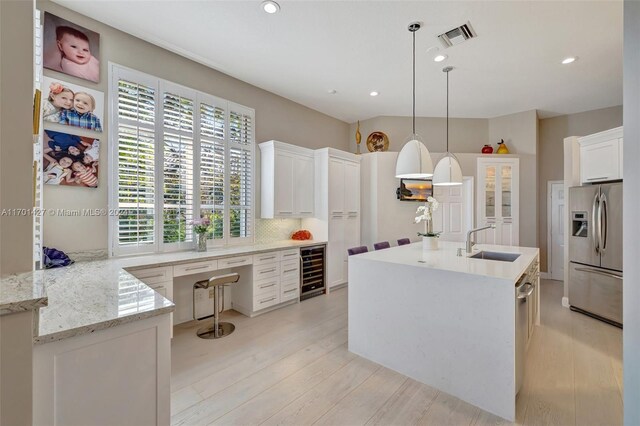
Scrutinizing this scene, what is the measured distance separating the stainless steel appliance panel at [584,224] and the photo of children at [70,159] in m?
A: 6.03

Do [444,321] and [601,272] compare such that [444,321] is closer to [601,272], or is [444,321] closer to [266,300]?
[266,300]

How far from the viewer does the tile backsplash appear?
461cm

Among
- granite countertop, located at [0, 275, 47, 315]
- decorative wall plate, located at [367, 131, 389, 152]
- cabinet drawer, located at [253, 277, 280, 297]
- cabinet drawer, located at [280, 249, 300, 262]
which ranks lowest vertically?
cabinet drawer, located at [253, 277, 280, 297]

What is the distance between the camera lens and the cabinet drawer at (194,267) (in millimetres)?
3043

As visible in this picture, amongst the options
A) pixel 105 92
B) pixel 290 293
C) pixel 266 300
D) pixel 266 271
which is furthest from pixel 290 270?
pixel 105 92

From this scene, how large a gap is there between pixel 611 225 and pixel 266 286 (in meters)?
4.50

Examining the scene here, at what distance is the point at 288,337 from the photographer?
321 centimetres

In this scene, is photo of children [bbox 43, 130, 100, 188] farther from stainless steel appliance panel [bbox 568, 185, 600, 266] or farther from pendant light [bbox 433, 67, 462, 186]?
stainless steel appliance panel [bbox 568, 185, 600, 266]

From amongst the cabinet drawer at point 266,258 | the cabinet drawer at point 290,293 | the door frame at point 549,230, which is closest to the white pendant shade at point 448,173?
the cabinet drawer at point 266,258

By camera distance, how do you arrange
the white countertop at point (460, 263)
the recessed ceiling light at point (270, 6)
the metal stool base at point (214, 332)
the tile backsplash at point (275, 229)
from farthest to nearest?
the tile backsplash at point (275, 229) < the metal stool base at point (214, 332) < the recessed ceiling light at point (270, 6) < the white countertop at point (460, 263)

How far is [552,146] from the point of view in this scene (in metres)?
5.88

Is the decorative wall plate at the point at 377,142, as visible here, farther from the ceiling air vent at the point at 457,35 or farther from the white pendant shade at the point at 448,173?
the ceiling air vent at the point at 457,35

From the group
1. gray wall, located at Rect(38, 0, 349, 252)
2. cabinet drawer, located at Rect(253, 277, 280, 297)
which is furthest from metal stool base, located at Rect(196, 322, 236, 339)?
gray wall, located at Rect(38, 0, 349, 252)

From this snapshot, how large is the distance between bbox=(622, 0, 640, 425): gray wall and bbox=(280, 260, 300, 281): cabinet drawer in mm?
3659
